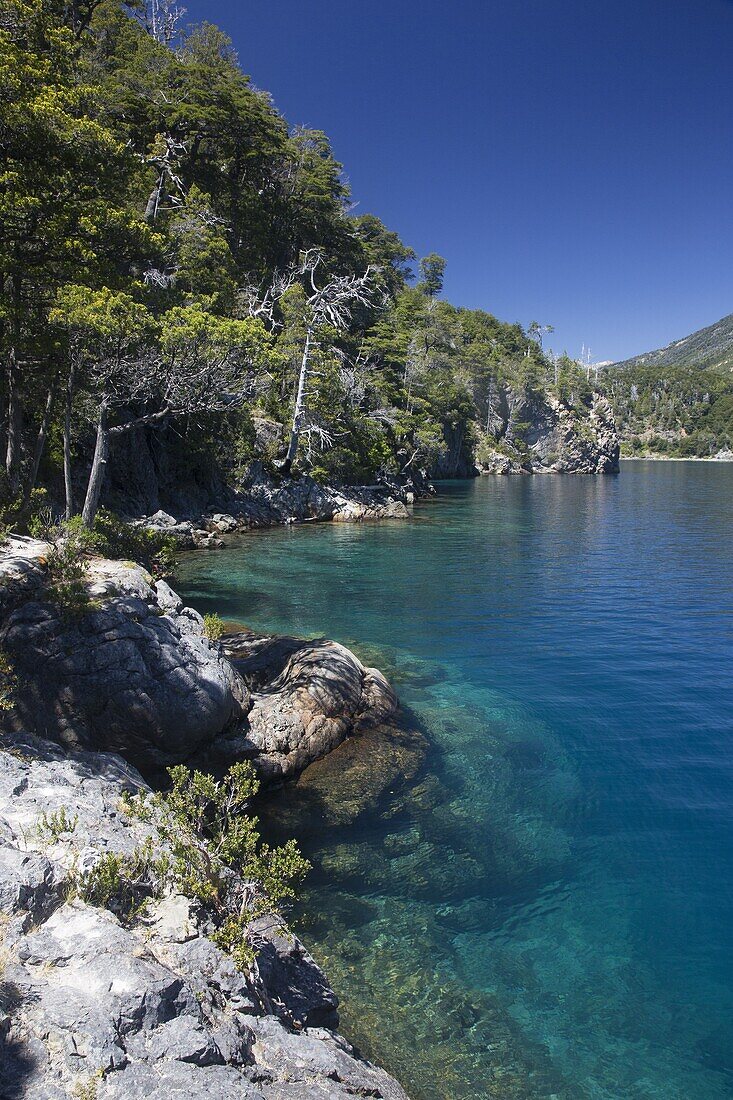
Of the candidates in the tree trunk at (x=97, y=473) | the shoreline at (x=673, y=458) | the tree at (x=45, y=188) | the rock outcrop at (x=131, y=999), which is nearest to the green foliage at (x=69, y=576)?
the rock outcrop at (x=131, y=999)

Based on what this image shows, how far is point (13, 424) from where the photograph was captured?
14.9m

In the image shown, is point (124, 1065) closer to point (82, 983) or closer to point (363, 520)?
point (82, 983)

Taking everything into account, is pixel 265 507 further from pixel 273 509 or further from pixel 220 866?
pixel 220 866

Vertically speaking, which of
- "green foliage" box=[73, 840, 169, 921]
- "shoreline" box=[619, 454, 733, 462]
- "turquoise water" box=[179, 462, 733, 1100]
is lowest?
"turquoise water" box=[179, 462, 733, 1100]

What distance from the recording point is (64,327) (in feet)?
47.2

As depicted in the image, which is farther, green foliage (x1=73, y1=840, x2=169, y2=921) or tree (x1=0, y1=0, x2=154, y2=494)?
tree (x1=0, y1=0, x2=154, y2=494)

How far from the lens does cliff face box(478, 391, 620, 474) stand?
11625cm

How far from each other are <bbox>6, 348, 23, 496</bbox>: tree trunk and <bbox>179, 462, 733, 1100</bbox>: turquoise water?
6580 millimetres

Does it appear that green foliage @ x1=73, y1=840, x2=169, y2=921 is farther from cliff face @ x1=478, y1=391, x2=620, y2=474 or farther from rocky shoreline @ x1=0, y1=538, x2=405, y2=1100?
cliff face @ x1=478, y1=391, x2=620, y2=474

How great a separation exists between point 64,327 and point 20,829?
1272cm

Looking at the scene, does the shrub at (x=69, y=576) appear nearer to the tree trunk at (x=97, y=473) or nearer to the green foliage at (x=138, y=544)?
the green foliage at (x=138, y=544)


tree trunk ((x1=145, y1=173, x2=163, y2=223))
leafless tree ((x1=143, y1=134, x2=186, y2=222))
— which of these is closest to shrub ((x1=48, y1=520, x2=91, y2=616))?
leafless tree ((x1=143, y1=134, x2=186, y2=222))

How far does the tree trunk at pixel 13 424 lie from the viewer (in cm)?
1393

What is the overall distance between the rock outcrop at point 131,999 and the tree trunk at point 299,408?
36.4 meters
